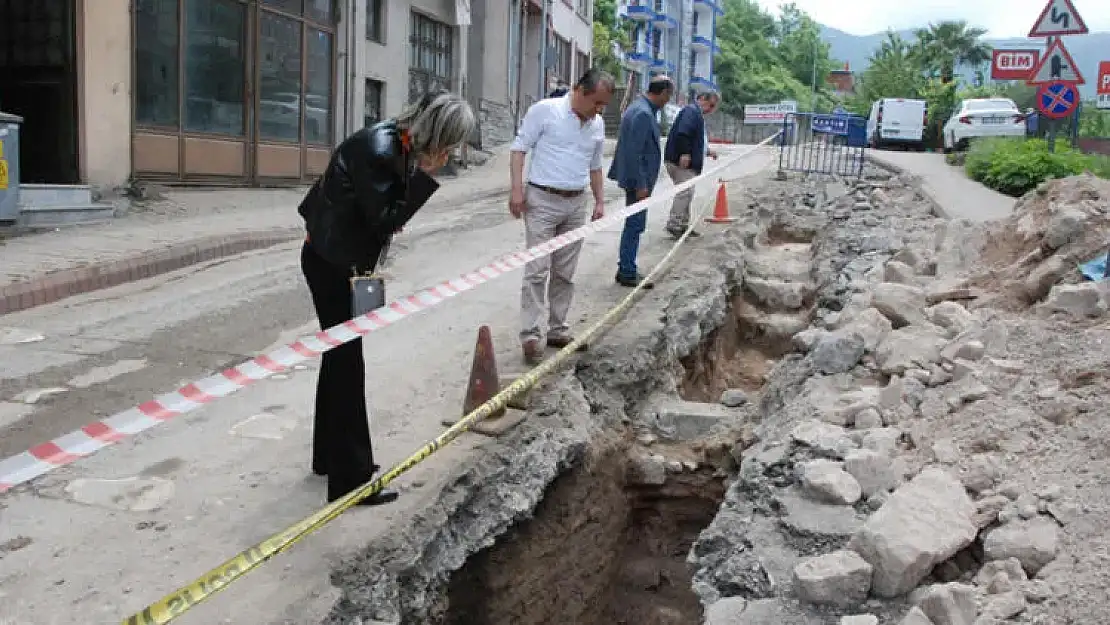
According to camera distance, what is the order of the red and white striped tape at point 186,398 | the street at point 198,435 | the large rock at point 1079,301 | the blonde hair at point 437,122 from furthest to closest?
the large rock at point 1079,301
the blonde hair at point 437,122
the street at point 198,435
the red and white striped tape at point 186,398

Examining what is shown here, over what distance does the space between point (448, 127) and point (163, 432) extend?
95.6 inches

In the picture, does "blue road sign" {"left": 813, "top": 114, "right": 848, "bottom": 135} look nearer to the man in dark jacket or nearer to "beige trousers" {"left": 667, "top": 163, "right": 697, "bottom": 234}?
"beige trousers" {"left": 667, "top": 163, "right": 697, "bottom": 234}

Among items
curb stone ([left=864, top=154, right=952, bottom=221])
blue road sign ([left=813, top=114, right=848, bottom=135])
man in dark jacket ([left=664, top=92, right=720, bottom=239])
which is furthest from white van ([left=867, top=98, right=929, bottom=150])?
man in dark jacket ([left=664, top=92, right=720, bottom=239])

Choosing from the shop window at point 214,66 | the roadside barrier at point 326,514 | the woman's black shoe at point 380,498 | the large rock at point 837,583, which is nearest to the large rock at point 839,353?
the roadside barrier at point 326,514

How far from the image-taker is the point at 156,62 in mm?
13000

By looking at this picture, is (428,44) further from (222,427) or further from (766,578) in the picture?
(766,578)

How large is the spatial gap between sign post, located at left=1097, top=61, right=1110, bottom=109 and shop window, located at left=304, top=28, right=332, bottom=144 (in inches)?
640

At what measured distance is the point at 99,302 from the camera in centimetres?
777

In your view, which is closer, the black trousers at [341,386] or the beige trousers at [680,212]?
the black trousers at [341,386]

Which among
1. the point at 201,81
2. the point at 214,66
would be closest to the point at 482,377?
the point at 201,81

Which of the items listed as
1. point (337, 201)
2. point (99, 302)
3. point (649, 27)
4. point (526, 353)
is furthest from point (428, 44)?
point (649, 27)

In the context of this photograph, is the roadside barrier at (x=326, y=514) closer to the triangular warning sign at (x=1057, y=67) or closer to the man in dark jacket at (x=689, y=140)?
the man in dark jacket at (x=689, y=140)

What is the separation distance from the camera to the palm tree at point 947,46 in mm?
65375

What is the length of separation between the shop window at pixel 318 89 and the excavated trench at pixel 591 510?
416 inches
